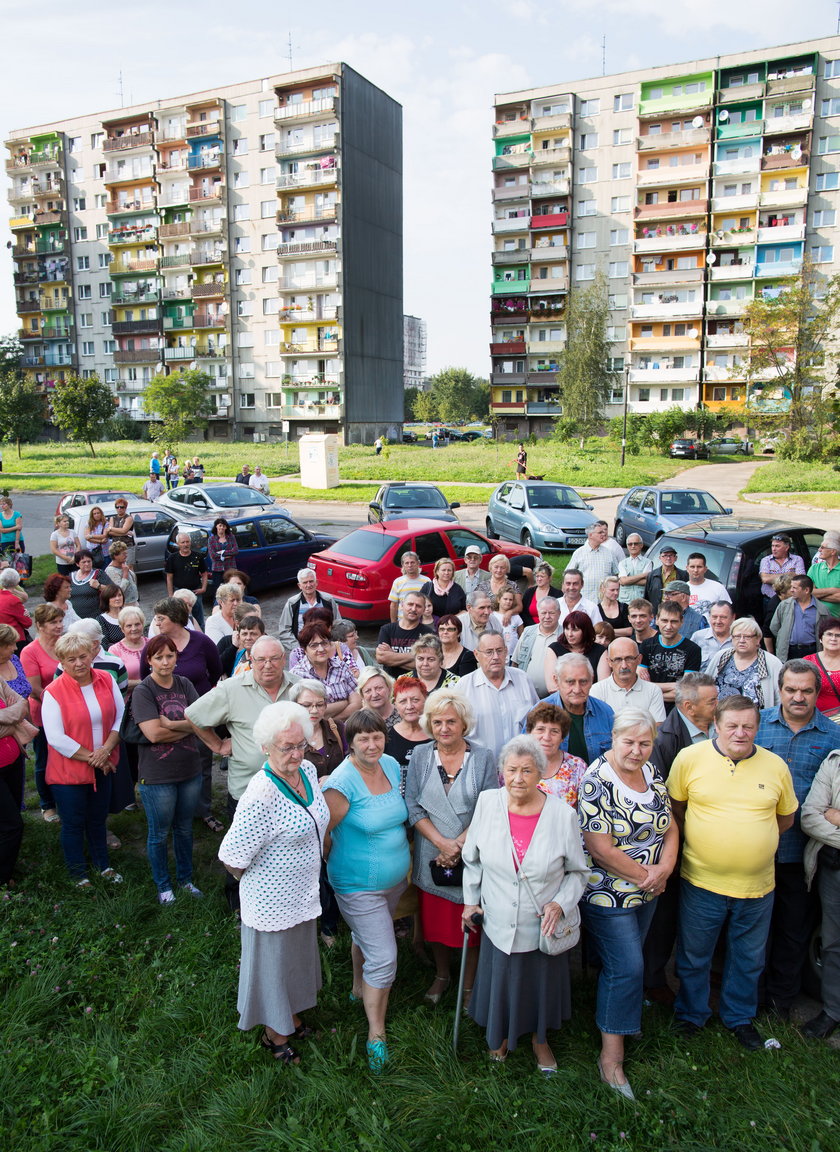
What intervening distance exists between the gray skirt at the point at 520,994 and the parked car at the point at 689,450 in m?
44.6

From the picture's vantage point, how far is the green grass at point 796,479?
28.8m

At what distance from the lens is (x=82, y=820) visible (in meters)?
5.22

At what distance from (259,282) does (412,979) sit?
215 ft

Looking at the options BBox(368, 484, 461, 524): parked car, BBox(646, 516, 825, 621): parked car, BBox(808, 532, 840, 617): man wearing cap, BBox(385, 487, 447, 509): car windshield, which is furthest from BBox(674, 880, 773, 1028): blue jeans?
BBox(385, 487, 447, 509): car windshield

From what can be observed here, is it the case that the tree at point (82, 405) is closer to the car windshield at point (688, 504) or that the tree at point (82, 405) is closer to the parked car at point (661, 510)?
the parked car at point (661, 510)

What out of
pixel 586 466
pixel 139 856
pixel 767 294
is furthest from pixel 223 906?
pixel 767 294

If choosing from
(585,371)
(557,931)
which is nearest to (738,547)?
(557,931)

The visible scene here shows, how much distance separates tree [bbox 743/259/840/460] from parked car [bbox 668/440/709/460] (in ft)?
17.2

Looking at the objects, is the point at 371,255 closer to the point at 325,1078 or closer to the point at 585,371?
the point at 585,371

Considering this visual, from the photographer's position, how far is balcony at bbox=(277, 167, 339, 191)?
58094 mm

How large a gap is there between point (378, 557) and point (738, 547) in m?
4.79

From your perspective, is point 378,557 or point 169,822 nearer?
point 169,822

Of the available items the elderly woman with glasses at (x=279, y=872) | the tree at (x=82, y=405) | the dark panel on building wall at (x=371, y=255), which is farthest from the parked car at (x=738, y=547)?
the dark panel on building wall at (x=371, y=255)

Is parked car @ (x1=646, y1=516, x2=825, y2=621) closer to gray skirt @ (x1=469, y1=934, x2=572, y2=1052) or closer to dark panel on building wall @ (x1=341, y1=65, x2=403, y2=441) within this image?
gray skirt @ (x1=469, y1=934, x2=572, y2=1052)
